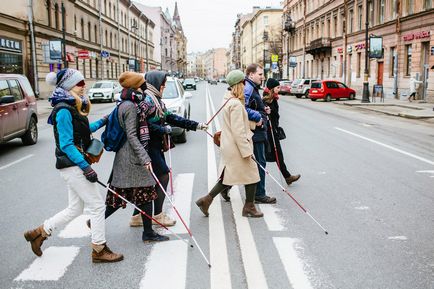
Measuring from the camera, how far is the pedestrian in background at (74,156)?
4219 millimetres

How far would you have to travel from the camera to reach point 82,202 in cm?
460

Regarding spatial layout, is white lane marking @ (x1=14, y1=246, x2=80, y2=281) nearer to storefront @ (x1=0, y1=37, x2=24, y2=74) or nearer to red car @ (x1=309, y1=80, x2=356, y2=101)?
storefront @ (x1=0, y1=37, x2=24, y2=74)

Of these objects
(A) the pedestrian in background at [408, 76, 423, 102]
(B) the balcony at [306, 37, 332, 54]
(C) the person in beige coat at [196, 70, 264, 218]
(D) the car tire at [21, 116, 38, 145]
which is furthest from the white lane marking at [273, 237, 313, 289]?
(B) the balcony at [306, 37, 332, 54]

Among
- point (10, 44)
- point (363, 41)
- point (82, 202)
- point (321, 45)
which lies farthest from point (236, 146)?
point (321, 45)

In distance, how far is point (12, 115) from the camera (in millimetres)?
11703

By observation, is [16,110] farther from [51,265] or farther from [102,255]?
[102,255]

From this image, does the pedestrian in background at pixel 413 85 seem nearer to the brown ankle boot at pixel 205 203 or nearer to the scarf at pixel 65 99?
the brown ankle boot at pixel 205 203

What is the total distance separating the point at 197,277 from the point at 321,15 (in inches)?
2161

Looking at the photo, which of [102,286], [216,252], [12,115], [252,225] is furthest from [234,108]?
[12,115]

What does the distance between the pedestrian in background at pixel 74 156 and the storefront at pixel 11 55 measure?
92.1 ft

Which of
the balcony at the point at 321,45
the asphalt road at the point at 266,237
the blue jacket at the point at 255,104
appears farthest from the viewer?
the balcony at the point at 321,45

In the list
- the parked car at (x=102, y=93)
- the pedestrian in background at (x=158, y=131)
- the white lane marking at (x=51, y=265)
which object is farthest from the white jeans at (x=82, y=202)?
the parked car at (x=102, y=93)

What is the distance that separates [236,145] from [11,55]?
2946 cm

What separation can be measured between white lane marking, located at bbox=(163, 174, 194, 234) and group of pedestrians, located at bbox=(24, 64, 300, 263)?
20cm
